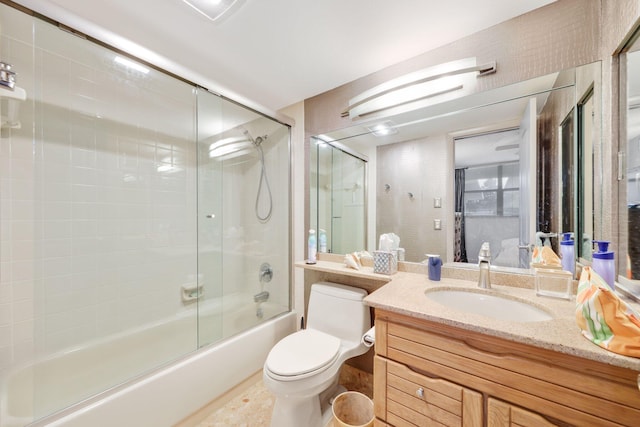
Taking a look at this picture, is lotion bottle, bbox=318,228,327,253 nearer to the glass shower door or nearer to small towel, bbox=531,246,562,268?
the glass shower door

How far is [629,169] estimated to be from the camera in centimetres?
85

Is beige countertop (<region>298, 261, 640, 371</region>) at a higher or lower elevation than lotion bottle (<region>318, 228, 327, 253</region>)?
lower

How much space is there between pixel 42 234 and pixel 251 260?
1308mm

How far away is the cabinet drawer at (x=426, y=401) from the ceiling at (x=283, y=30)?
1627 millimetres

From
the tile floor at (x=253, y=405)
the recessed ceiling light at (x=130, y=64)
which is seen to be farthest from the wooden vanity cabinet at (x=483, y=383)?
the recessed ceiling light at (x=130, y=64)

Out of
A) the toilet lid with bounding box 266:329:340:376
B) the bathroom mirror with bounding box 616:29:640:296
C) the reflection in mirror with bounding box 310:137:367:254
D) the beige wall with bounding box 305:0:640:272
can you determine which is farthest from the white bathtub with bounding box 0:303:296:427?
the beige wall with bounding box 305:0:640:272

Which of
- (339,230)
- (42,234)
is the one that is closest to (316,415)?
(339,230)

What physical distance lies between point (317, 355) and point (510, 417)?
0.83 metres

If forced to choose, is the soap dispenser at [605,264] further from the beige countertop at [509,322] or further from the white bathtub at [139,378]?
the white bathtub at [139,378]

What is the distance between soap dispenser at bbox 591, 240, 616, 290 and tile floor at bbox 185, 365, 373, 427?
4.57ft

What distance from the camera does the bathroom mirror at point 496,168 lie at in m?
1.07

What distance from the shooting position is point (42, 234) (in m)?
1.36

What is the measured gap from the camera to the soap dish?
996 millimetres

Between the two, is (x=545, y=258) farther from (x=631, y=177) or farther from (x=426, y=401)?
(x=426, y=401)
